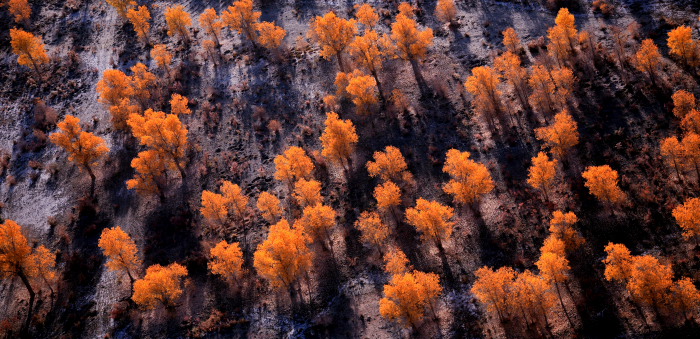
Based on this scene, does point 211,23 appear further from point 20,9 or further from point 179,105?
point 20,9

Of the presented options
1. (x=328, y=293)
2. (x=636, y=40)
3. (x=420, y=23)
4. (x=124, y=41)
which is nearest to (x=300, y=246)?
(x=328, y=293)

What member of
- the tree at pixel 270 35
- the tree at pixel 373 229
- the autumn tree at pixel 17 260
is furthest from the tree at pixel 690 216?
the autumn tree at pixel 17 260

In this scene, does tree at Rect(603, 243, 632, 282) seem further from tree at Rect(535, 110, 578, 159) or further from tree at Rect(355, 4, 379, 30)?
tree at Rect(355, 4, 379, 30)

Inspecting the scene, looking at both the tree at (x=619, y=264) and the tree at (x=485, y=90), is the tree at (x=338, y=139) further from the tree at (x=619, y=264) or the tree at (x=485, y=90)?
the tree at (x=619, y=264)

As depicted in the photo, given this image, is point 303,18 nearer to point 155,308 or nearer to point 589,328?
point 155,308

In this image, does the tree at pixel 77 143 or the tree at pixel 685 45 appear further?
the tree at pixel 77 143
